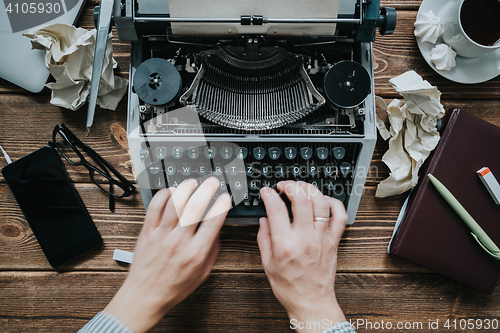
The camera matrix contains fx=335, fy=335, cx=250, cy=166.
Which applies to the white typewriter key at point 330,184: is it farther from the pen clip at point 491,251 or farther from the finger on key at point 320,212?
the pen clip at point 491,251

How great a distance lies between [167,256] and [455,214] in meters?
0.85

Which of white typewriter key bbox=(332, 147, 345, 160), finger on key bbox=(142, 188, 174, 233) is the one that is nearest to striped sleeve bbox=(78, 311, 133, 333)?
→ finger on key bbox=(142, 188, 174, 233)

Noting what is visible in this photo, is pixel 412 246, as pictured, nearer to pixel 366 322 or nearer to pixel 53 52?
pixel 366 322

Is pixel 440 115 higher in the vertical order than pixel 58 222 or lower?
higher

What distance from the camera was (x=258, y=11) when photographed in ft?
2.61

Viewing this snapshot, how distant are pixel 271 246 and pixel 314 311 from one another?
0.18m

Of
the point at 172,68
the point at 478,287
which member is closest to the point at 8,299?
the point at 172,68

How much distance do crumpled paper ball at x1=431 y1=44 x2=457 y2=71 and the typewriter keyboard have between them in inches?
15.0

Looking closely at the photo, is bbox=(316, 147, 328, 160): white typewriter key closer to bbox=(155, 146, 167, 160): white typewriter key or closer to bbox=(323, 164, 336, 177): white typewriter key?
bbox=(323, 164, 336, 177): white typewriter key

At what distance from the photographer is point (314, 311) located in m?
0.77

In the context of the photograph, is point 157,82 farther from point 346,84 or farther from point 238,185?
point 346,84

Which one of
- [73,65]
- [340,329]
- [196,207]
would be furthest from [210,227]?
[73,65]

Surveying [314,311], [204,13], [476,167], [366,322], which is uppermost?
[204,13]

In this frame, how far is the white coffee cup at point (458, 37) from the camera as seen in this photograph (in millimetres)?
938
